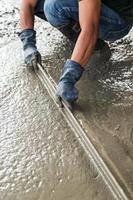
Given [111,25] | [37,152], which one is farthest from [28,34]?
[37,152]

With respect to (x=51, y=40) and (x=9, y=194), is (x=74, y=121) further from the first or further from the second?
(x=51, y=40)

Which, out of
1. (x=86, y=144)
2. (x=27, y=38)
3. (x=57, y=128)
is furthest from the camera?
(x=27, y=38)

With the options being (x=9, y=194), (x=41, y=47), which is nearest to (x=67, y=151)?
(x=9, y=194)

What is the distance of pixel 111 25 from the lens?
351 cm

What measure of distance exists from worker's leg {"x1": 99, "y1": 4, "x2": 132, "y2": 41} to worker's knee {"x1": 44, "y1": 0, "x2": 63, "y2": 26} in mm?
364

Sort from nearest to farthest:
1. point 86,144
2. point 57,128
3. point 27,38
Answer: point 86,144 → point 57,128 → point 27,38

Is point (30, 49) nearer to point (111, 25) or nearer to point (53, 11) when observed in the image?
point (53, 11)

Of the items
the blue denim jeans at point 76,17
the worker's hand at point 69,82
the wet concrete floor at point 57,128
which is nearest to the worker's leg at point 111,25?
the blue denim jeans at point 76,17

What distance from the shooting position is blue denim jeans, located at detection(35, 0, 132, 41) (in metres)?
3.43

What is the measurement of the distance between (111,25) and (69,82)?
0.72 m

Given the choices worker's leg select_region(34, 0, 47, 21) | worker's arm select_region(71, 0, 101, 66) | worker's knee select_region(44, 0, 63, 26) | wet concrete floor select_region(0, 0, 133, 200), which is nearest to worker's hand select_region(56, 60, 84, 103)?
worker's arm select_region(71, 0, 101, 66)

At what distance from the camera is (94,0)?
307cm

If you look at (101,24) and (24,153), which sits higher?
(101,24)

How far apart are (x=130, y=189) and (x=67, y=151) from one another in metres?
0.53
